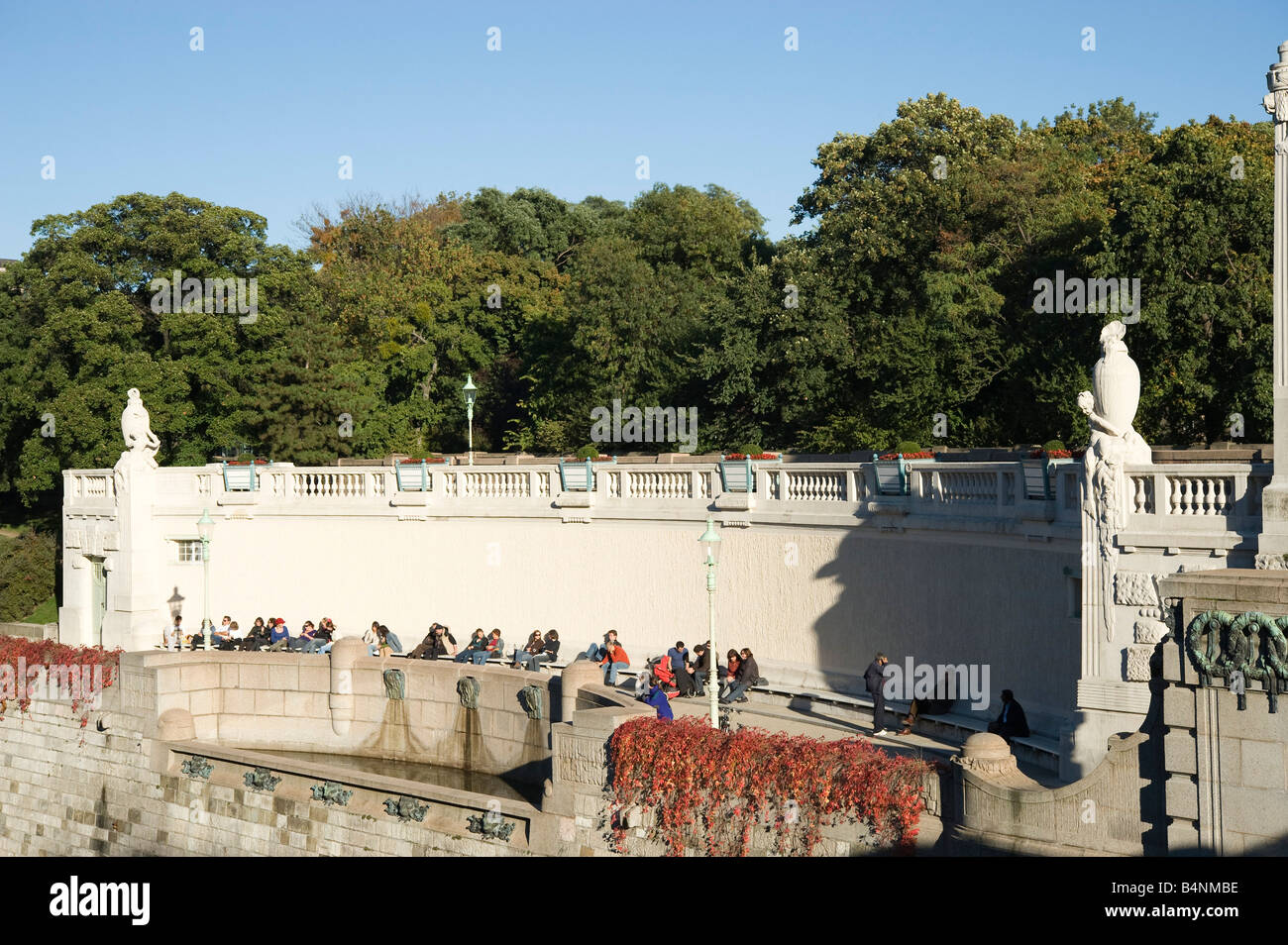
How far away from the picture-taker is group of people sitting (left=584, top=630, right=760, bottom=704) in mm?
24344

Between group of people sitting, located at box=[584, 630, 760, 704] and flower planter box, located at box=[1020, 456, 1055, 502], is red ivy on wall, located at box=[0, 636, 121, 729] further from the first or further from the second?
flower planter box, located at box=[1020, 456, 1055, 502]

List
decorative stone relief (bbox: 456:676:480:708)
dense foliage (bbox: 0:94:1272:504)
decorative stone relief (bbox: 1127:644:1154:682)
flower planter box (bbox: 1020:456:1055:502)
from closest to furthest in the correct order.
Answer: decorative stone relief (bbox: 1127:644:1154:682)
flower planter box (bbox: 1020:456:1055:502)
decorative stone relief (bbox: 456:676:480:708)
dense foliage (bbox: 0:94:1272:504)

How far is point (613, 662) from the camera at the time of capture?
27.0m

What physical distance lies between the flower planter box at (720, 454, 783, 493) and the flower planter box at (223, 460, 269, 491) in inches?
568

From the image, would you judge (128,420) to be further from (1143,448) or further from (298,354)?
(1143,448)

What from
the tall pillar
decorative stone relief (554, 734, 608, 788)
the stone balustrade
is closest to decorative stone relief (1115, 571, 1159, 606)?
the stone balustrade

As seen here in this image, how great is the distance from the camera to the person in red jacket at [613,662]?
26.7 m

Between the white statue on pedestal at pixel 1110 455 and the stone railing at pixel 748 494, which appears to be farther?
the white statue on pedestal at pixel 1110 455

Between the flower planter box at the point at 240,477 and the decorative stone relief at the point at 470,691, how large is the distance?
13356mm

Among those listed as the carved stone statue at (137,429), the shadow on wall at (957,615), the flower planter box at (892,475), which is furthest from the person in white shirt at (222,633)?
the flower planter box at (892,475)

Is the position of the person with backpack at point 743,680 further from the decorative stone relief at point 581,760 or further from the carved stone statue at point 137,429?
the carved stone statue at point 137,429

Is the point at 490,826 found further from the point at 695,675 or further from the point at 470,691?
the point at 695,675

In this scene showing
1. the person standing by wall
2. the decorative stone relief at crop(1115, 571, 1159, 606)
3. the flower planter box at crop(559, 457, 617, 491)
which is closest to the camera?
the decorative stone relief at crop(1115, 571, 1159, 606)
